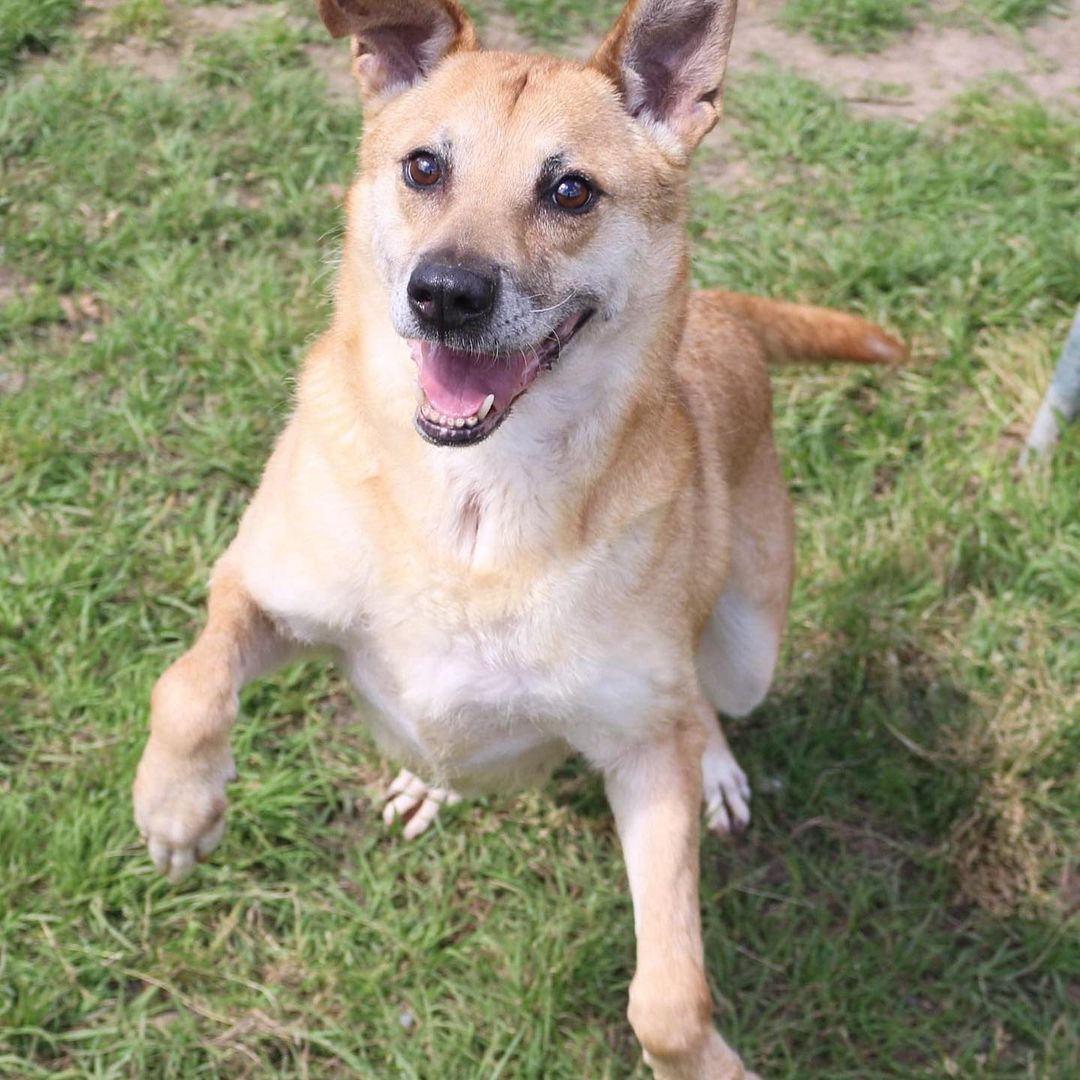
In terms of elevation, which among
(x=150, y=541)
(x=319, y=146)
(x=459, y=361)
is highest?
(x=459, y=361)

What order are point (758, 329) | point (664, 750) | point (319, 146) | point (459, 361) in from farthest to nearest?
point (319, 146)
point (758, 329)
point (664, 750)
point (459, 361)

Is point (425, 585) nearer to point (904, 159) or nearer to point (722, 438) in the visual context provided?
point (722, 438)

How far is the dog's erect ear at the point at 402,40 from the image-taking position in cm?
329

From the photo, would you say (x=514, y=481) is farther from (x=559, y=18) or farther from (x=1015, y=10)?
(x=1015, y=10)

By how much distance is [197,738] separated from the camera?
3.22 metres

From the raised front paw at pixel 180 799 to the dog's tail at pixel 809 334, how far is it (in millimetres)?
2201

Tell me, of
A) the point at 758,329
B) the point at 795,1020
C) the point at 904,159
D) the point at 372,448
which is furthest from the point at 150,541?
the point at 904,159

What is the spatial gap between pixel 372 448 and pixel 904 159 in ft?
12.6

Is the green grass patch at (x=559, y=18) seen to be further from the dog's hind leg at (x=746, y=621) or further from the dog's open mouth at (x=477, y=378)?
the dog's open mouth at (x=477, y=378)

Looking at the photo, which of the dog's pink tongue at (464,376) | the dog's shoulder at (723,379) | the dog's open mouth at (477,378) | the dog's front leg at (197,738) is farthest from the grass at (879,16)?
the dog's front leg at (197,738)

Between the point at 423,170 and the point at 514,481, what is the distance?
2.36ft

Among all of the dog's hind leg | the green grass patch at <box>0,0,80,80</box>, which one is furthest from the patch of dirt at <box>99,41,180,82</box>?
the dog's hind leg

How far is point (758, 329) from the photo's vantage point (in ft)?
14.9

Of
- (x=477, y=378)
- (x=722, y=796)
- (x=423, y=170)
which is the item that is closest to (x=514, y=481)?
(x=477, y=378)
